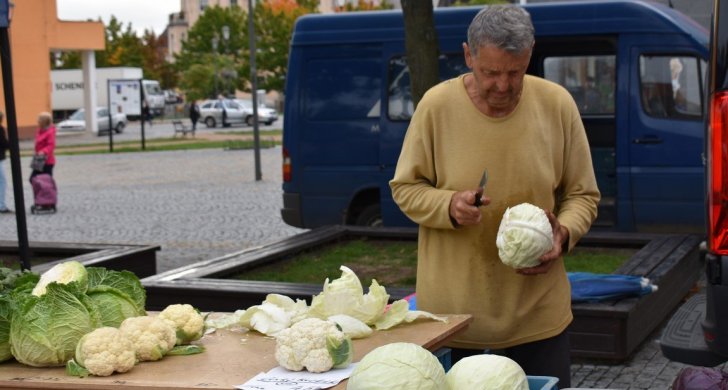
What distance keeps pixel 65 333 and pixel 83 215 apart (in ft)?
51.2

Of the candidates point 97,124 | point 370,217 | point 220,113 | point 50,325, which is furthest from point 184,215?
point 220,113

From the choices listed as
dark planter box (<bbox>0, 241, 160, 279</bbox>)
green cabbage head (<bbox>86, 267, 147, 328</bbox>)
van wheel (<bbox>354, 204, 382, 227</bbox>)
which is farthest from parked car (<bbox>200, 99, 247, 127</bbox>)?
green cabbage head (<bbox>86, 267, 147, 328</bbox>)

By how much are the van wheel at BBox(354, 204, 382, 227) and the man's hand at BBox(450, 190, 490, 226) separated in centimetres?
884

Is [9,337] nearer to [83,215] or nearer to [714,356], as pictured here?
[714,356]

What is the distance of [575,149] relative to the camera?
4.17 m

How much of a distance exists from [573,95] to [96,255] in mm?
5539

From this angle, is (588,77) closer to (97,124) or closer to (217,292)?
(217,292)

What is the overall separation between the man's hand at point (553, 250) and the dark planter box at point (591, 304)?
3519mm

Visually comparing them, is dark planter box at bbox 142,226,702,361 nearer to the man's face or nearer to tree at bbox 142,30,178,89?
the man's face

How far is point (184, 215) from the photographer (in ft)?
60.5

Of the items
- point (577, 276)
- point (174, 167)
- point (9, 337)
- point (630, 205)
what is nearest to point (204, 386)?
point (9, 337)

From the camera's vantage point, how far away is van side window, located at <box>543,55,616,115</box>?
1252 cm

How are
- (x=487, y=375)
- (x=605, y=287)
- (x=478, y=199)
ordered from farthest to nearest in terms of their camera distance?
(x=605, y=287) → (x=478, y=199) → (x=487, y=375)

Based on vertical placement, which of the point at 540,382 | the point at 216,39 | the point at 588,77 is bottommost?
the point at 540,382
